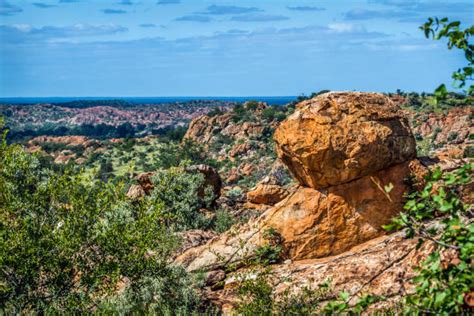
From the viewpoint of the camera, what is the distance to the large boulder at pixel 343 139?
36.7 feet

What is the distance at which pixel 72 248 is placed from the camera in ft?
29.4

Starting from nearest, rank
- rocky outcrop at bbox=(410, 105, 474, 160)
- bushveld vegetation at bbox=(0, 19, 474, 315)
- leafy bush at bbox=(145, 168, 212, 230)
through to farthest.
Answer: bushveld vegetation at bbox=(0, 19, 474, 315) < leafy bush at bbox=(145, 168, 212, 230) < rocky outcrop at bbox=(410, 105, 474, 160)

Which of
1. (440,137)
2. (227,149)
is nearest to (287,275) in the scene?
(440,137)

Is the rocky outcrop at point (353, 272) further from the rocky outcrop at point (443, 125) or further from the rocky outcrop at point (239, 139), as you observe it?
the rocky outcrop at point (443, 125)

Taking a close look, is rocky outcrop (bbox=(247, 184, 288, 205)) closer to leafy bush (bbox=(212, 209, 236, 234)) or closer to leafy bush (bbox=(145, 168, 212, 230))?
leafy bush (bbox=(212, 209, 236, 234))

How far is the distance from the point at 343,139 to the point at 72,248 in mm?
4774

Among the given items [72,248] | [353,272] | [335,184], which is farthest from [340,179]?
[72,248]

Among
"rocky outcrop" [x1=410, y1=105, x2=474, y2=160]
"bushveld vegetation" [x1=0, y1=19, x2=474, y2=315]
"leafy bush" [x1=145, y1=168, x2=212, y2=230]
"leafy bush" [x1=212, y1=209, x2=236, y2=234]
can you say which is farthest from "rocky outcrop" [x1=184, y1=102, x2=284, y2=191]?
"bushveld vegetation" [x1=0, y1=19, x2=474, y2=315]

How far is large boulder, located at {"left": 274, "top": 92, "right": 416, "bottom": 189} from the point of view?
1119 centimetres

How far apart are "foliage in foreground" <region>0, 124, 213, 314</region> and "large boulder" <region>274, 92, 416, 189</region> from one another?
2982 mm

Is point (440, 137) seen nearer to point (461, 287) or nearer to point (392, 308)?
point (392, 308)

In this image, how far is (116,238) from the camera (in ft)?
30.1

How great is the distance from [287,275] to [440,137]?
29.5 metres

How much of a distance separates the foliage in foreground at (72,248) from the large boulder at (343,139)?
298cm
